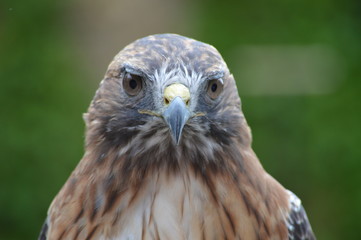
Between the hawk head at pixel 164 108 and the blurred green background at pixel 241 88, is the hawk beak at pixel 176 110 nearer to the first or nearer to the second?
the hawk head at pixel 164 108

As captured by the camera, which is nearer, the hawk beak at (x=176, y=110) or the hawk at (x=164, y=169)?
the hawk beak at (x=176, y=110)

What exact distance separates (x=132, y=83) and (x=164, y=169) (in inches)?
18.1

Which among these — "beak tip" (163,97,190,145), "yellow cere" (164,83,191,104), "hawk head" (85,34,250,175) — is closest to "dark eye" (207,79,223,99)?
"hawk head" (85,34,250,175)

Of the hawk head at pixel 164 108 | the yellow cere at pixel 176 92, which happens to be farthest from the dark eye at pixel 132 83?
the yellow cere at pixel 176 92

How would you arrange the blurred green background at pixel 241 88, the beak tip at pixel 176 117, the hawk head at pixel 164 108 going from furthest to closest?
the blurred green background at pixel 241 88 → the hawk head at pixel 164 108 → the beak tip at pixel 176 117

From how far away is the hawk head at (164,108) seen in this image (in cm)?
336

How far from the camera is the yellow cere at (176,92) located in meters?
3.24

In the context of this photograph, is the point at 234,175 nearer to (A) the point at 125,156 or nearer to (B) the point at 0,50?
(A) the point at 125,156

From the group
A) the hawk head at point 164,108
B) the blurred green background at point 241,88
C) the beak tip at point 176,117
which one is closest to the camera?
the beak tip at point 176,117

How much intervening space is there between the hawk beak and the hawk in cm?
13

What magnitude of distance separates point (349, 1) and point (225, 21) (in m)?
1.61

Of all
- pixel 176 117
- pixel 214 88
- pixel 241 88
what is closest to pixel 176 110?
pixel 176 117

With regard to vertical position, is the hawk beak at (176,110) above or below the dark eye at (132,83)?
below

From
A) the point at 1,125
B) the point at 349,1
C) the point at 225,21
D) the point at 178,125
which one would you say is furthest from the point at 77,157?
the point at 178,125
